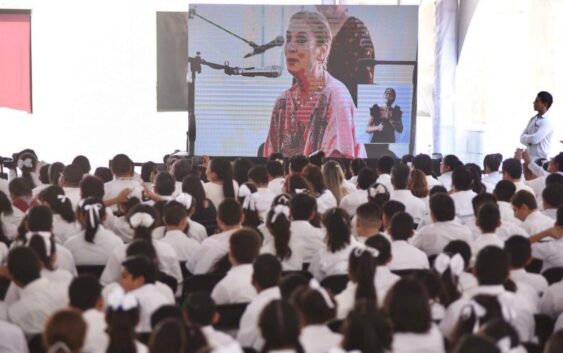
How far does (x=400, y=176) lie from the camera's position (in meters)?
8.71

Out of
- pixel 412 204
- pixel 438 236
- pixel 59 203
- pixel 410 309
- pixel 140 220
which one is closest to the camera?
pixel 410 309

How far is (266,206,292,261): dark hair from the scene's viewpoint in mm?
6485

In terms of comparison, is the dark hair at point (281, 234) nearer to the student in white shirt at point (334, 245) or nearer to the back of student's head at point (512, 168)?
the student in white shirt at point (334, 245)

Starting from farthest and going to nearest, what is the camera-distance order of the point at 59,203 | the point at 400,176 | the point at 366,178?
the point at 366,178 → the point at 400,176 → the point at 59,203

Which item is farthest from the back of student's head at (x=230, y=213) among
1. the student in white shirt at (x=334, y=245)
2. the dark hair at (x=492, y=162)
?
the dark hair at (x=492, y=162)

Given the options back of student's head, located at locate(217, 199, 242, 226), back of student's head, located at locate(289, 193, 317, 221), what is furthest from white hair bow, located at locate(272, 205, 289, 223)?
back of student's head, located at locate(289, 193, 317, 221)

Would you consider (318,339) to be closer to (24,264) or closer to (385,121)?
(24,264)

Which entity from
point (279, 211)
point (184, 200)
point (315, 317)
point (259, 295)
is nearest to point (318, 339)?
point (315, 317)

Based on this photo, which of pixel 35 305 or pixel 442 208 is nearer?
pixel 35 305

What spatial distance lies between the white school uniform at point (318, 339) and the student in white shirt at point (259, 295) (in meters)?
0.46

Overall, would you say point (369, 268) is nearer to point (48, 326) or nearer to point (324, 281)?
point (324, 281)

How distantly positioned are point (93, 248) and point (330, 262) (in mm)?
1559

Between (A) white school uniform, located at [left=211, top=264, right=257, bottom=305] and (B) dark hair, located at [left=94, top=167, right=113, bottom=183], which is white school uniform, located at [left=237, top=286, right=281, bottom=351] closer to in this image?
(A) white school uniform, located at [left=211, top=264, right=257, bottom=305]

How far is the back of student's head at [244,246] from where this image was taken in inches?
224
